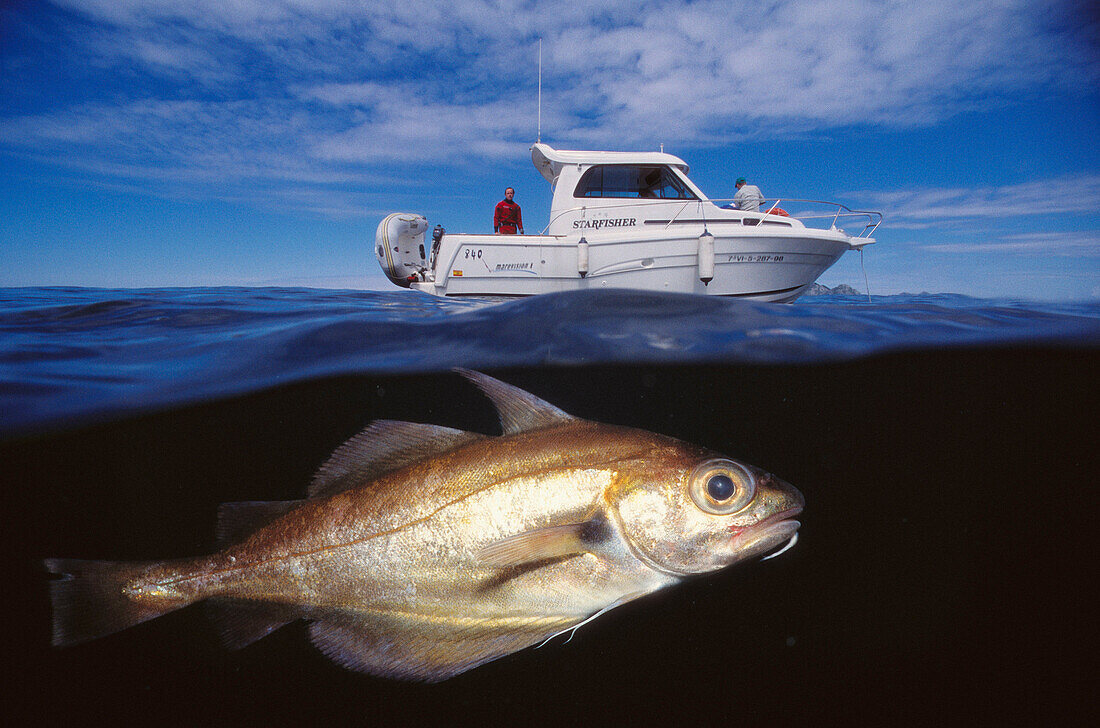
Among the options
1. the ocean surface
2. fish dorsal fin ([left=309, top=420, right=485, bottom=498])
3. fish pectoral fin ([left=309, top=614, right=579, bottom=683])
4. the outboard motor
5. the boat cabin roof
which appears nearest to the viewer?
fish pectoral fin ([left=309, top=614, right=579, bottom=683])

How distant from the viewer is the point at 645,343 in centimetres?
543

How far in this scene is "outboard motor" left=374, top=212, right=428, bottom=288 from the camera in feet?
40.3

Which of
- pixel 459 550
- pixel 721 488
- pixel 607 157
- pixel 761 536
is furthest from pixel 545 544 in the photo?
pixel 607 157

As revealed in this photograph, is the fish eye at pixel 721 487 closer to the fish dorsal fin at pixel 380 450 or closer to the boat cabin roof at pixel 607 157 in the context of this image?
the fish dorsal fin at pixel 380 450

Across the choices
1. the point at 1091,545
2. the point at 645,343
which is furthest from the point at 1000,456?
the point at 645,343

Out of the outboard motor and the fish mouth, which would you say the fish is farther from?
the outboard motor

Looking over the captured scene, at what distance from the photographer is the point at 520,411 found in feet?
6.56

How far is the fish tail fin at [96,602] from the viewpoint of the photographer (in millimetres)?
1820

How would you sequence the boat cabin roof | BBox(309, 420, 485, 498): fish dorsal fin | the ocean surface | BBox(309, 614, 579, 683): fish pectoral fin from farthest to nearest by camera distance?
the boat cabin roof
the ocean surface
BBox(309, 420, 485, 498): fish dorsal fin
BBox(309, 614, 579, 683): fish pectoral fin

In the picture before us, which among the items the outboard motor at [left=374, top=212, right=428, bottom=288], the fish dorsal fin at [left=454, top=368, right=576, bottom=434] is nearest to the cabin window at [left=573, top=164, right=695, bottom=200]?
the outboard motor at [left=374, top=212, right=428, bottom=288]

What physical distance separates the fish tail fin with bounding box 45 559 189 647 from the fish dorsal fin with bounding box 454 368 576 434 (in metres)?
1.52

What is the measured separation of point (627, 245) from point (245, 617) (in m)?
11.3

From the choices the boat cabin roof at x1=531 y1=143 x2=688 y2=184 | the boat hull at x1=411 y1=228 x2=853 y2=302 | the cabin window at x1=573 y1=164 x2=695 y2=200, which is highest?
the boat cabin roof at x1=531 y1=143 x2=688 y2=184

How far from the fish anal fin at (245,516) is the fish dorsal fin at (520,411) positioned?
939mm
